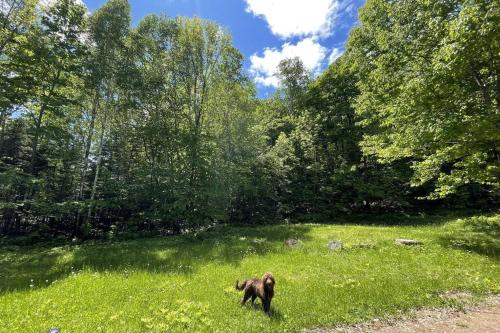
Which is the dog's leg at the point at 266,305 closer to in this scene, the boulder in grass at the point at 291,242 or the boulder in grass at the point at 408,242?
the boulder in grass at the point at 291,242

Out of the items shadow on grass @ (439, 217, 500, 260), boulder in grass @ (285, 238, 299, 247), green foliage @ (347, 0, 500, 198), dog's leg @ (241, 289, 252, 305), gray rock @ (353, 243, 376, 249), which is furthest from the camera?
boulder in grass @ (285, 238, 299, 247)

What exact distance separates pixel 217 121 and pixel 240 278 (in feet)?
68.5

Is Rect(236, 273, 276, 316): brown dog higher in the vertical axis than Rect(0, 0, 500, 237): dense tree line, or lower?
lower

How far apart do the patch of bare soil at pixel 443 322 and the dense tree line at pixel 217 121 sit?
6.85 meters

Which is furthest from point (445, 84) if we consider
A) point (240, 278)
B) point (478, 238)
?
point (240, 278)

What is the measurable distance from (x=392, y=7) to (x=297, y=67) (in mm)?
20426

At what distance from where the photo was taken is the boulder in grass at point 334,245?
1278 centimetres

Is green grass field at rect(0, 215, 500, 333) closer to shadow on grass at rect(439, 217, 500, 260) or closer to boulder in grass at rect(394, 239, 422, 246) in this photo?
shadow on grass at rect(439, 217, 500, 260)

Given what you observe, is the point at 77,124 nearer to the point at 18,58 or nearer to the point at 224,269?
the point at 18,58

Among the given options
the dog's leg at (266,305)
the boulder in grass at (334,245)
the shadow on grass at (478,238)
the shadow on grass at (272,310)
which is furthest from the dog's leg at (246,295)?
the shadow on grass at (478,238)

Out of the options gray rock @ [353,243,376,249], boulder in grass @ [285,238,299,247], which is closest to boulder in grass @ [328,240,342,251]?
gray rock @ [353,243,376,249]

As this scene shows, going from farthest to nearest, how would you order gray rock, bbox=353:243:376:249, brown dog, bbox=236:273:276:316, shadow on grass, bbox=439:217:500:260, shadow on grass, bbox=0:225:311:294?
gray rock, bbox=353:243:376:249
shadow on grass, bbox=439:217:500:260
shadow on grass, bbox=0:225:311:294
brown dog, bbox=236:273:276:316

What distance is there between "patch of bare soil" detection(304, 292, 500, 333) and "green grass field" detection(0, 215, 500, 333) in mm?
288

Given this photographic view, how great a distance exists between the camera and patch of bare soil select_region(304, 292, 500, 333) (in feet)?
20.6
